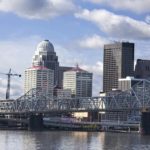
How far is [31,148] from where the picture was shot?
137250 mm

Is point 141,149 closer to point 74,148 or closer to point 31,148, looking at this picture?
point 74,148

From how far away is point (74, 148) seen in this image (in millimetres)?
140000

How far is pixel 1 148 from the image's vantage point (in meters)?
136

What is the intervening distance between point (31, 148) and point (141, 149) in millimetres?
23450

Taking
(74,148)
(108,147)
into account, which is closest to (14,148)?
(74,148)

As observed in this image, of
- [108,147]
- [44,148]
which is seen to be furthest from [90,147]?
[44,148]

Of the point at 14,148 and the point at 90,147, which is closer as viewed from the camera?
the point at 14,148

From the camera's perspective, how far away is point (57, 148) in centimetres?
13875

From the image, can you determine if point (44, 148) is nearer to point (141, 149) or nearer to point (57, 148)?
point (57, 148)

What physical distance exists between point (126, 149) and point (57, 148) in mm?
14613

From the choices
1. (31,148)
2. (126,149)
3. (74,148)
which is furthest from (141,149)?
(31,148)

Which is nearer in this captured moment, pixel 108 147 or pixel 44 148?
pixel 44 148

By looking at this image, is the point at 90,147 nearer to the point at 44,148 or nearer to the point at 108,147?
the point at 108,147

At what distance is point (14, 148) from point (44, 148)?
20.3 ft
